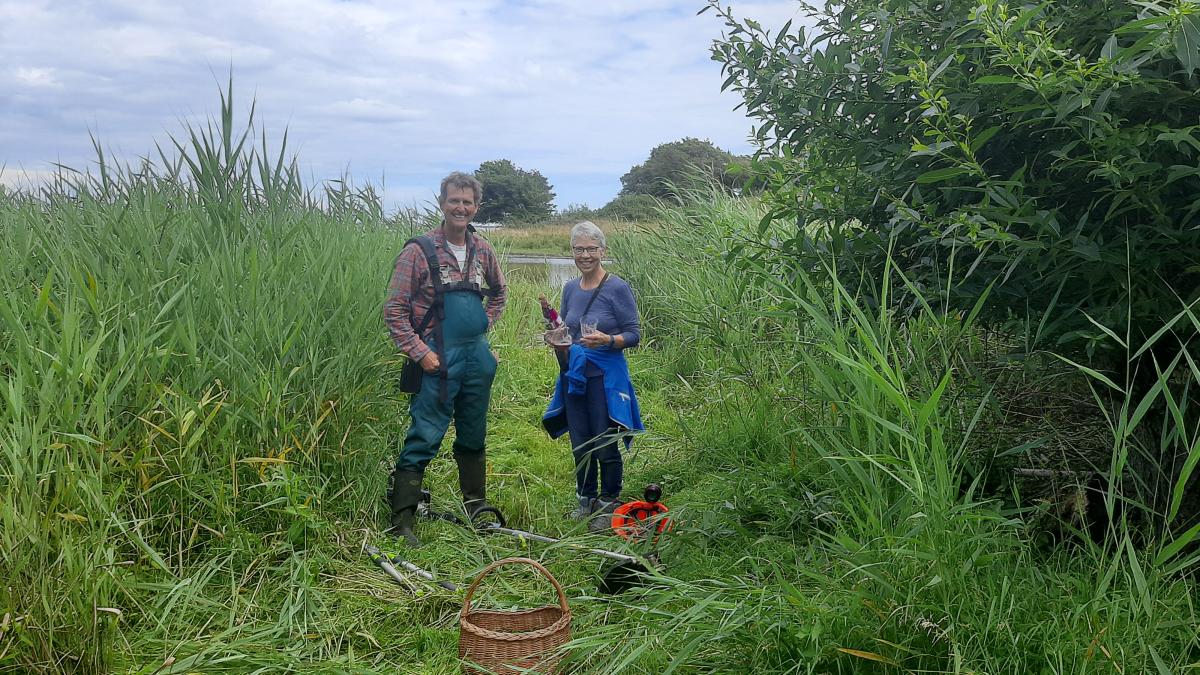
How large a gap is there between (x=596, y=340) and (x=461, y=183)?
1.13m

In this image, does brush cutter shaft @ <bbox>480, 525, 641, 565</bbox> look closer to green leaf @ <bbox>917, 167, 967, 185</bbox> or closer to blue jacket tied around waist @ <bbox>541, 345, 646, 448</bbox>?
blue jacket tied around waist @ <bbox>541, 345, 646, 448</bbox>

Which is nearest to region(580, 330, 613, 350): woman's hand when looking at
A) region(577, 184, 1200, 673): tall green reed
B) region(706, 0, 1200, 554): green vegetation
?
region(577, 184, 1200, 673): tall green reed

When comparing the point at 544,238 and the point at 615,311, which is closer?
the point at 615,311

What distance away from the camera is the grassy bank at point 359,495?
258cm

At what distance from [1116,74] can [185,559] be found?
3.71 metres

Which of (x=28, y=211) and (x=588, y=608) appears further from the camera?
(x=28, y=211)

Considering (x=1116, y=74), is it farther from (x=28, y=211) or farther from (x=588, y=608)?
(x=28, y=211)

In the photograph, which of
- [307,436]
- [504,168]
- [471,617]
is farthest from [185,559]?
[504,168]

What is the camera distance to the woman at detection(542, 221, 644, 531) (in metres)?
5.11

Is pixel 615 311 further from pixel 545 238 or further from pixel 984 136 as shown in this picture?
pixel 545 238

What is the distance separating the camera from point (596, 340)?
195 inches

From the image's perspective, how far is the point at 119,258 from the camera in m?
4.29

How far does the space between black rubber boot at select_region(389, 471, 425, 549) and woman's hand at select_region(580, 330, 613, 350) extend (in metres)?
1.14

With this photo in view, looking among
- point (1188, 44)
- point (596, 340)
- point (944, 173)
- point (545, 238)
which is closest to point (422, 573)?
point (596, 340)
